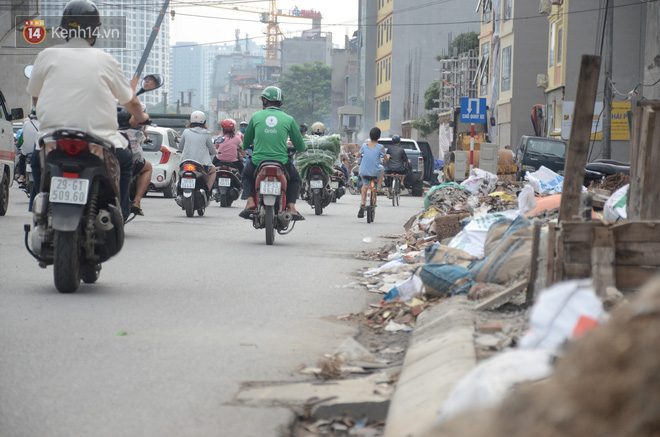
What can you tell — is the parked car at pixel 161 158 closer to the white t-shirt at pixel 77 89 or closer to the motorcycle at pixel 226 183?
the motorcycle at pixel 226 183

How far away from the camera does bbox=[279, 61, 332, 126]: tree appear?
141 m

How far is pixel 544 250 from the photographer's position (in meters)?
6.00

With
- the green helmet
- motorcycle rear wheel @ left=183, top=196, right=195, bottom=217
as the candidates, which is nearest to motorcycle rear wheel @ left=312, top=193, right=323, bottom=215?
motorcycle rear wheel @ left=183, top=196, right=195, bottom=217

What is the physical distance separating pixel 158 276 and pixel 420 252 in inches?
122

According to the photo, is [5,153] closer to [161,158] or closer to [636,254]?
[161,158]

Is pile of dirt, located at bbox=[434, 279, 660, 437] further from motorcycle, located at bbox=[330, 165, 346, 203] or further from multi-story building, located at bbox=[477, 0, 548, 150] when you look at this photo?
multi-story building, located at bbox=[477, 0, 548, 150]

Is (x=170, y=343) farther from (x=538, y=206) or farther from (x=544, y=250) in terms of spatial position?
(x=538, y=206)

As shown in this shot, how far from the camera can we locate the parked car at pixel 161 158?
23.9 meters

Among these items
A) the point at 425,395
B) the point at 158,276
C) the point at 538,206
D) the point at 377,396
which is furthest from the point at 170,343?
the point at 538,206

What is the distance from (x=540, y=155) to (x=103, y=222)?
907 inches

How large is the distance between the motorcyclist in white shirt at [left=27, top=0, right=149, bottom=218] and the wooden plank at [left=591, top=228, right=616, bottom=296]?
3.81m

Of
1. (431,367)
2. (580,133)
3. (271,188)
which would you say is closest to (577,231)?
(580,133)

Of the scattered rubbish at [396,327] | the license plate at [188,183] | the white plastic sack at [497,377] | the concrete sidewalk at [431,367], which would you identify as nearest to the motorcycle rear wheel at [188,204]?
the license plate at [188,183]

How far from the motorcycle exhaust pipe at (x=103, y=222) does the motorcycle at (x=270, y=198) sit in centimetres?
451
